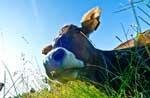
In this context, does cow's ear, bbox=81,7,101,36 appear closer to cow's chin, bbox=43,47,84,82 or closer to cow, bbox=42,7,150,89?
cow, bbox=42,7,150,89

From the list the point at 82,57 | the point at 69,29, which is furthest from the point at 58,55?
the point at 69,29

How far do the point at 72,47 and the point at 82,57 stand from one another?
0.25 meters

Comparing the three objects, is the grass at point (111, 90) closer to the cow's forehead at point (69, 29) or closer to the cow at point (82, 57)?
the cow at point (82, 57)

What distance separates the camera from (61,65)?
500cm

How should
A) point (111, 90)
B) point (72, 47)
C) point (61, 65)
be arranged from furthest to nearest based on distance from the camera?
1. point (72, 47)
2. point (61, 65)
3. point (111, 90)

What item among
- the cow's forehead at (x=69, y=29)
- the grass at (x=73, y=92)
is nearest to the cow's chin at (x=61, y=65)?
the grass at (x=73, y=92)

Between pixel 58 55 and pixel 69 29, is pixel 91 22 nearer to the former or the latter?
pixel 69 29

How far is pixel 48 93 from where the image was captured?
13.4 feet

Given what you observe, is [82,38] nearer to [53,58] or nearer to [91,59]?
[91,59]

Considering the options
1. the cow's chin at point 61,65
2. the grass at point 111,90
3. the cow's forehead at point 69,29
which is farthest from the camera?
the cow's forehead at point 69,29

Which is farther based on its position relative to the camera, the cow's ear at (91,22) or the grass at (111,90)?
the cow's ear at (91,22)

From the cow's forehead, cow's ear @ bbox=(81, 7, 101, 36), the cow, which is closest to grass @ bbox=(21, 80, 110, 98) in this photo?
the cow

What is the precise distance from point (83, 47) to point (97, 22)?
1.83ft

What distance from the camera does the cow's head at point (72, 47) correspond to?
4.98 metres
